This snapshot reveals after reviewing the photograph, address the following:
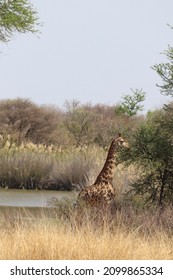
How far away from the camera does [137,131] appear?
1631 centimetres

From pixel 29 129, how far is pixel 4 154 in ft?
64.4

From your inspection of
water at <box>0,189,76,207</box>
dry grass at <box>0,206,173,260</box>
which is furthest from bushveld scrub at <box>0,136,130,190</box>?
dry grass at <box>0,206,173,260</box>

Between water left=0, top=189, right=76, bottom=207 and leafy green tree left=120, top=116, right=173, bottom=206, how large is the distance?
1845 mm

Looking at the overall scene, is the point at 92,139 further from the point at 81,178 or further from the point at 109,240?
the point at 109,240

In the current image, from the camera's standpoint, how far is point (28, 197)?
20.5 m

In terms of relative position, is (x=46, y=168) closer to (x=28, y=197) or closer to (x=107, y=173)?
(x=28, y=197)

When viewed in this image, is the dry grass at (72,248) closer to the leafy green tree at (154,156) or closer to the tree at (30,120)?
the leafy green tree at (154,156)

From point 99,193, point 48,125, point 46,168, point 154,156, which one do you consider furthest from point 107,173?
point 48,125

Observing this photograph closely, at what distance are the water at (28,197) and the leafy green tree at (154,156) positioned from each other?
1845 mm

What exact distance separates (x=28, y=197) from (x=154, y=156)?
5497 mm

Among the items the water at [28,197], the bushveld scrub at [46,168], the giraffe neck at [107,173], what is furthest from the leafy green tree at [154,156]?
the bushveld scrub at [46,168]

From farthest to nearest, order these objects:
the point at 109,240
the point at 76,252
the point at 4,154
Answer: the point at 4,154 < the point at 109,240 < the point at 76,252

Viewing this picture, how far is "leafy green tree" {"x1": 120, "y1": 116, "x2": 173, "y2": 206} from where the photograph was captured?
15781mm
